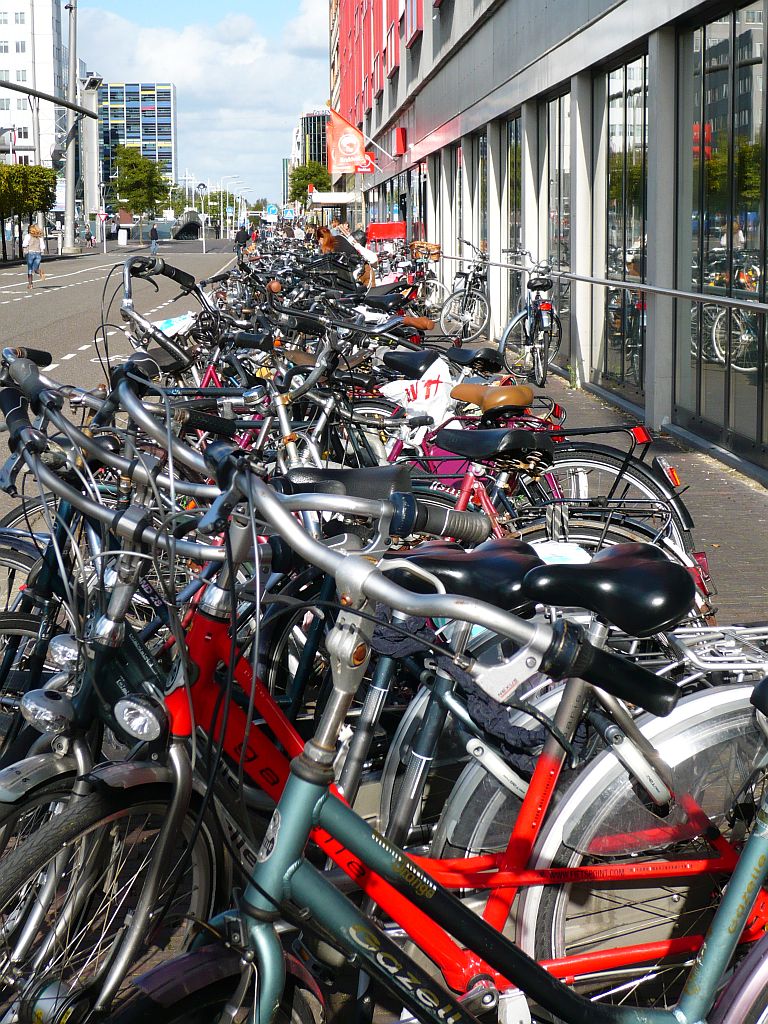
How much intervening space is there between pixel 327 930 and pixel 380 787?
108 cm

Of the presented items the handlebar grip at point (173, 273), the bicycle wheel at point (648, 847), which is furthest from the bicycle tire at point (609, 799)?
the handlebar grip at point (173, 273)

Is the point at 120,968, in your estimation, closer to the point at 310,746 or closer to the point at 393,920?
the point at 393,920

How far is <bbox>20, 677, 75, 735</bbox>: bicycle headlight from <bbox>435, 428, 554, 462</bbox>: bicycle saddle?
199cm

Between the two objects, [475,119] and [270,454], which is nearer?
[270,454]

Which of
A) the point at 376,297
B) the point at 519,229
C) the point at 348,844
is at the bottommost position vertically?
the point at 348,844

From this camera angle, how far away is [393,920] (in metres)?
2.28

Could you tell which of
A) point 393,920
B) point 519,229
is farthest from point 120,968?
point 519,229

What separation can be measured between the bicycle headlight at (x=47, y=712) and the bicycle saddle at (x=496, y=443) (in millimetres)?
1992

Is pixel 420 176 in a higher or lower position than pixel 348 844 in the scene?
higher

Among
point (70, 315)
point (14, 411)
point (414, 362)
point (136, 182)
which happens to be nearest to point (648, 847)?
point (14, 411)

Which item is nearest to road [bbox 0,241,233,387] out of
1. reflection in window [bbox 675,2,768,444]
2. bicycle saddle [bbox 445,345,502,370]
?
bicycle saddle [bbox 445,345,502,370]

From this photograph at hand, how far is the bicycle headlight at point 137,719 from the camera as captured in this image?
234 cm

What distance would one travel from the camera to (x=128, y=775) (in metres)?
2.42

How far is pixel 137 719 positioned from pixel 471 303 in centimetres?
1795
